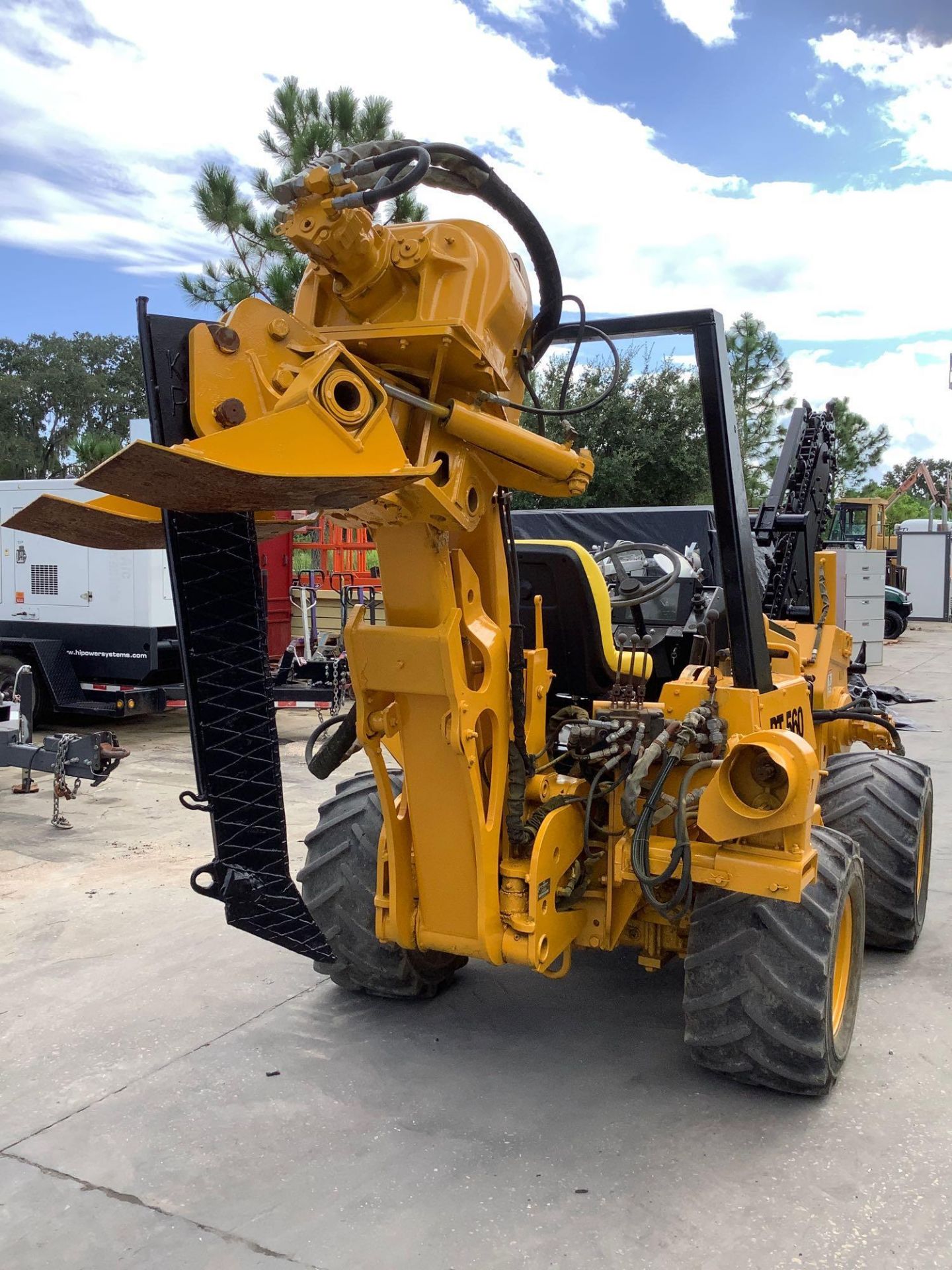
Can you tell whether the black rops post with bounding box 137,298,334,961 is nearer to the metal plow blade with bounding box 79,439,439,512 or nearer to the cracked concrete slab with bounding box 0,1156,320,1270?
the metal plow blade with bounding box 79,439,439,512

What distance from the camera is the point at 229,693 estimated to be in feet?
9.73

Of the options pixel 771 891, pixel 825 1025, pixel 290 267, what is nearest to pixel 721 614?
pixel 771 891

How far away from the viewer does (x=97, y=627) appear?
10.8 m

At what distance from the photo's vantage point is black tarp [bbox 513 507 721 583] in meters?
9.74

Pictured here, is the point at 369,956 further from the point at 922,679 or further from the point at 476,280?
the point at 922,679

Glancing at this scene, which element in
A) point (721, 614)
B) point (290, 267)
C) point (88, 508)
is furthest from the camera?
point (290, 267)

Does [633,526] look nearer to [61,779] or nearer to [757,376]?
[61,779]

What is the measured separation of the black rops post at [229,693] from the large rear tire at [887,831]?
9.33ft

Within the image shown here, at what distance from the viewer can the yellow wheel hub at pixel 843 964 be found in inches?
154

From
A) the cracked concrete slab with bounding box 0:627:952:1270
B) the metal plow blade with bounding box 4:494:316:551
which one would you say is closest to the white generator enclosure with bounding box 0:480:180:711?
the cracked concrete slab with bounding box 0:627:952:1270

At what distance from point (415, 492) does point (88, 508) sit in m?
0.90

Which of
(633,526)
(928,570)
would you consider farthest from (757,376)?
(633,526)

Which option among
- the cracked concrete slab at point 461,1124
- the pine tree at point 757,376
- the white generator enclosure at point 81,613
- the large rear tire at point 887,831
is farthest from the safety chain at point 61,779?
the pine tree at point 757,376

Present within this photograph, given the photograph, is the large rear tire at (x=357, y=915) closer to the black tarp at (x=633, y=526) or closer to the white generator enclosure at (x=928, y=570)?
the black tarp at (x=633, y=526)
